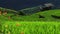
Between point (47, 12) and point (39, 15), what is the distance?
1.30m

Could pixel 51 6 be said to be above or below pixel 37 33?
below

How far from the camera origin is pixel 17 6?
53.9 feet

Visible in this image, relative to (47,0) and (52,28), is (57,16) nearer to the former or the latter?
(47,0)

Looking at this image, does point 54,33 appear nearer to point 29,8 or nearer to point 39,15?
point 39,15

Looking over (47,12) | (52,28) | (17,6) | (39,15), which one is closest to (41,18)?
(39,15)

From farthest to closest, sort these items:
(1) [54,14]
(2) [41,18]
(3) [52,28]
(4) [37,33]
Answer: (1) [54,14], (2) [41,18], (3) [52,28], (4) [37,33]

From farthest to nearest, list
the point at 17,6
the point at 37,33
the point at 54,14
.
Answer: the point at 17,6, the point at 54,14, the point at 37,33

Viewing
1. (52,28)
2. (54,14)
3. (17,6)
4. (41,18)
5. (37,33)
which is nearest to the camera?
(37,33)

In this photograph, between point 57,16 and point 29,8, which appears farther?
point 29,8

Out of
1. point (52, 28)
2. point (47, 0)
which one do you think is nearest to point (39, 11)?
point (47, 0)

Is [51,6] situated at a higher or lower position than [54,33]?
lower

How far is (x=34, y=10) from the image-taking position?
52.8 feet

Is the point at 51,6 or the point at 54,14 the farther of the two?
the point at 51,6

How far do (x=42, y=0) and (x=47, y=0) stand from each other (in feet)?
2.25
